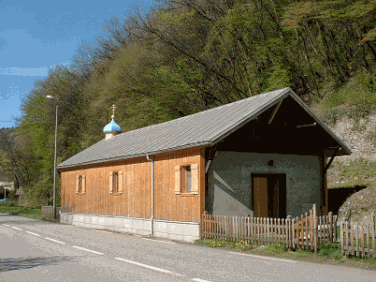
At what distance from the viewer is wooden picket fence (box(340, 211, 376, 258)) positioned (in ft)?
32.8

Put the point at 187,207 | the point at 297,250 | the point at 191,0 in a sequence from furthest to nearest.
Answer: the point at 191,0, the point at 187,207, the point at 297,250

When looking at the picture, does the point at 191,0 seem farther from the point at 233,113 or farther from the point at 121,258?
the point at 121,258

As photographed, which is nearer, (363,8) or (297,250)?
(297,250)

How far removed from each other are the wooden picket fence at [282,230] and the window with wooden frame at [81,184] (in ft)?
44.0

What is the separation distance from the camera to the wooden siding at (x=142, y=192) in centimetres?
1583

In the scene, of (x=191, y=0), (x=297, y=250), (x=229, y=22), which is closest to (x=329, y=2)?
(x=229, y=22)

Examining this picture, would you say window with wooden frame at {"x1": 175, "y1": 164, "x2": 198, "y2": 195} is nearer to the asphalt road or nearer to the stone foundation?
the stone foundation

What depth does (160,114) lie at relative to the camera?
125ft

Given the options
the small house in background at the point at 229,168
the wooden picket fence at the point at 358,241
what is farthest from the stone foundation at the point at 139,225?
the wooden picket fence at the point at 358,241

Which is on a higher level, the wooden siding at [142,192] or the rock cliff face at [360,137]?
the rock cliff face at [360,137]

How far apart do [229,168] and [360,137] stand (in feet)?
40.9

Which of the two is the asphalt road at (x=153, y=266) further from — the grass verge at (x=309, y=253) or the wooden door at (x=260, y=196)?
the wooden door at (x=260, y=196)

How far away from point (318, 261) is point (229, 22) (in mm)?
24420

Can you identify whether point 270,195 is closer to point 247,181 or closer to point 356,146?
point 247,181
